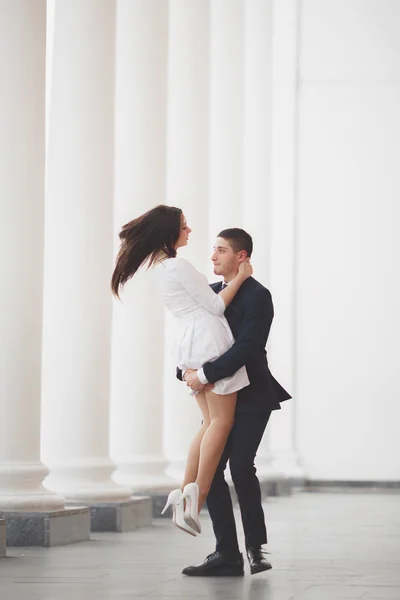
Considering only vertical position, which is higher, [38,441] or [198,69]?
[198,69]

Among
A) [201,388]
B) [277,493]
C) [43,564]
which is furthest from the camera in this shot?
[277,493]

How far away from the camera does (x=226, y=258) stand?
14.7 metres

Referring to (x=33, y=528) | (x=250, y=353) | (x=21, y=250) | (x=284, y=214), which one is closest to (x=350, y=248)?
(x=284, y=214)

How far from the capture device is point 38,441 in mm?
18688

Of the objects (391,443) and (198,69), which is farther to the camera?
(391,443)

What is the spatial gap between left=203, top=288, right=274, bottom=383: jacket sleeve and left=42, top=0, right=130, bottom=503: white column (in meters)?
7.82

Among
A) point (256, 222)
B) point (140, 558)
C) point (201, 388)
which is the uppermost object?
point (256, 222)

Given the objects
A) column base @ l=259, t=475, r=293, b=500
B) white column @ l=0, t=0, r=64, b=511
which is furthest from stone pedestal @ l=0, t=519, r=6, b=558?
column base @ l=259, t=475, r=293, b=500

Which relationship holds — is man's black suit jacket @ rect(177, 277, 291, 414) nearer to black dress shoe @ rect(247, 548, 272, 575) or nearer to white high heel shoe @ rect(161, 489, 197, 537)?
white high heel shoe @ rect(161, 489, 197, 537)

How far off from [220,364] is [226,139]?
65.3 feet

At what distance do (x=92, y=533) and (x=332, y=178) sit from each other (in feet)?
89.4

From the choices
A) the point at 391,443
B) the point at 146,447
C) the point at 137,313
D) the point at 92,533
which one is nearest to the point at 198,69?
the point at 137,313

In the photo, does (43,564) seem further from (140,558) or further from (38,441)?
(38,441)

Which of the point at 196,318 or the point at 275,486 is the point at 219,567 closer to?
the point at 196,318
